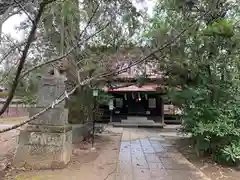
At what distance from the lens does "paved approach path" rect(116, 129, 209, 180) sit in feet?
19.2

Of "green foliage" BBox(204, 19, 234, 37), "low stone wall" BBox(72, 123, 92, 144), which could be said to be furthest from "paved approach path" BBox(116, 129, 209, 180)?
"green foliage" BBox(204, 19, 234, 37)

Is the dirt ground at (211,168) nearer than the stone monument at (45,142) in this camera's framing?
Yes

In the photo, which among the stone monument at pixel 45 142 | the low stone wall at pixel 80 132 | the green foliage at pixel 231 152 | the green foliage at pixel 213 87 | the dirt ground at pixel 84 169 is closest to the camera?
the dirt ground at pixel 84 169

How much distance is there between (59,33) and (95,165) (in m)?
4.05

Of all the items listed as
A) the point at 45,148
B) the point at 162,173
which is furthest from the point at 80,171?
the point at 162,173

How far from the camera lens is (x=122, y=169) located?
6293mm

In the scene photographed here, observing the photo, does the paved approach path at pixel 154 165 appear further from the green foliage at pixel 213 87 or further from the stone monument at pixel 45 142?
the stone monument at pixel 45 142

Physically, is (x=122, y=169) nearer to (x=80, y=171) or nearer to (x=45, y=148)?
(x=80, y=171)

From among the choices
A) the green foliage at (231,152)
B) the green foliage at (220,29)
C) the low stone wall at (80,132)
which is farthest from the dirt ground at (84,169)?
the green foliage at (220,29)

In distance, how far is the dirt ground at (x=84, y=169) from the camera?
230 inches

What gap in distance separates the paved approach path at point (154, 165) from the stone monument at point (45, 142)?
149 cm

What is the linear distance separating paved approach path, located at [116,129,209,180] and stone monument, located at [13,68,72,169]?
1488 millimetres

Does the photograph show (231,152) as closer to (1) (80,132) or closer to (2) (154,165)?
(2) (154,165)

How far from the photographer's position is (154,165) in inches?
267
